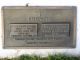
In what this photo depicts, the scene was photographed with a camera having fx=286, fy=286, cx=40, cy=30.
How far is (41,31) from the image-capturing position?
4789mm

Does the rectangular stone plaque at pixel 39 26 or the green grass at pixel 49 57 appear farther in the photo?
the rectangular stone plaque at pixel 39 26

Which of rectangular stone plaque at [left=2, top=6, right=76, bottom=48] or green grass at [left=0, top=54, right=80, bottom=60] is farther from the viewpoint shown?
rectangular stone plaque at [left=2, top=6, right=76, bottom=48]

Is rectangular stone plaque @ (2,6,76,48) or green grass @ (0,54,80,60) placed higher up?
rectangular stone plaque @ (2,6,76,48)

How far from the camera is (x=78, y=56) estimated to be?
4828 millimetres

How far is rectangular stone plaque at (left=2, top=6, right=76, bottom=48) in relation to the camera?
4.74 metres

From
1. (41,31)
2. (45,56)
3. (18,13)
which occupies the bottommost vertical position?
(45,56)

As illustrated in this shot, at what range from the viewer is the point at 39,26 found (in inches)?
188

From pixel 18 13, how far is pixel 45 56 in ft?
2.80

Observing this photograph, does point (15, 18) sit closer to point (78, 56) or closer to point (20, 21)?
point (20, 21)

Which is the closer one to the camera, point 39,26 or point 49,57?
point 49,57

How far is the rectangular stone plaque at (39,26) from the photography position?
474cm

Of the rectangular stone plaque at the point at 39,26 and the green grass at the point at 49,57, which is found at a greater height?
the rectangular stone plaque at the point at 39,26
